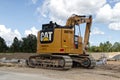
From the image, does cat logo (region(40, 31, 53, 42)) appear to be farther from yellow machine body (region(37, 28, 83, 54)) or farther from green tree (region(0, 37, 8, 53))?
green tree (region(0, 37, 8, 53))

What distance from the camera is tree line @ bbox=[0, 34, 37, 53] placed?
275 feet

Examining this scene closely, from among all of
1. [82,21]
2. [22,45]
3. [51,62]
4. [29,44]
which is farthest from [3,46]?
[51,62]

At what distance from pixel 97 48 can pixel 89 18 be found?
259ft

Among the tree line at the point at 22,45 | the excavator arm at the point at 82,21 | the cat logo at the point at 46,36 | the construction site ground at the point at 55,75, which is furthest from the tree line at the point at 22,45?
the construction site ground at the point at 55,75

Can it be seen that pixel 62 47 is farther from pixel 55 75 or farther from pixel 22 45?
pixel 22 45

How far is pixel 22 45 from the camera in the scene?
8700cm

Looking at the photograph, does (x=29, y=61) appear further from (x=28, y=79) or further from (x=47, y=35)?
(x=28, y=79)

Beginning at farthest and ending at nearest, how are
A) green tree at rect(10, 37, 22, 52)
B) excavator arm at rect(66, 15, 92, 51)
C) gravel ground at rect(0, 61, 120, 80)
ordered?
green tree at rect(10, 37, 22, 52) → excavator arm at rect(66, 15, 92, 51) → gravel ground at rect(0, 61, 120, 80)

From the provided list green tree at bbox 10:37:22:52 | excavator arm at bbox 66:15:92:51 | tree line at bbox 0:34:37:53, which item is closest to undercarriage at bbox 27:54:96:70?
excavator arm at bbox 66:15:92:51

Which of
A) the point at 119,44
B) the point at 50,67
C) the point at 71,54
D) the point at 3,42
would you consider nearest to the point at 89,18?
the point at 71,54

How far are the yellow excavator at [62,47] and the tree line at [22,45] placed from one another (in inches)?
2297

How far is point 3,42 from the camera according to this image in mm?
90375

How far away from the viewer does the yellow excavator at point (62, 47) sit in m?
23.0

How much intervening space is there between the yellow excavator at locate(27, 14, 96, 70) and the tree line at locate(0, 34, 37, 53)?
191 feet
